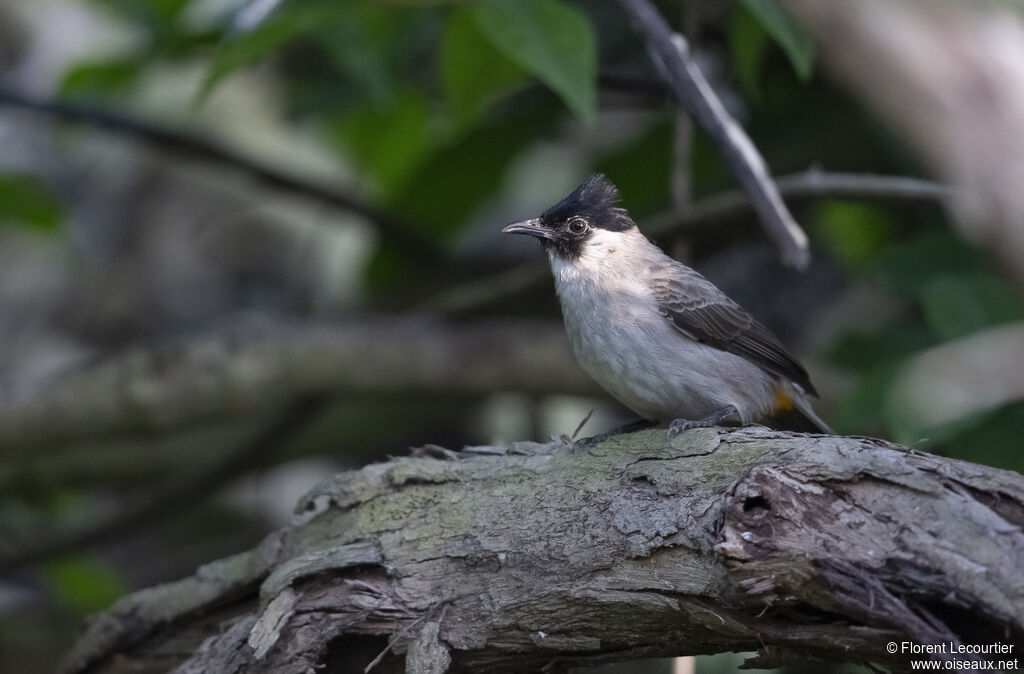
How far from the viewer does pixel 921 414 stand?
11.5 feet

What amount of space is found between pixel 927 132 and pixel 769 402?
264 cm

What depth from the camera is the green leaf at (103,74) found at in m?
5.58

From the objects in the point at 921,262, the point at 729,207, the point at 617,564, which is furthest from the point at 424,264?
the point at 617,564

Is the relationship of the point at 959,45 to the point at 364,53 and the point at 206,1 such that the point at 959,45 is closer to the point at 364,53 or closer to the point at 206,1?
the point at 364,53

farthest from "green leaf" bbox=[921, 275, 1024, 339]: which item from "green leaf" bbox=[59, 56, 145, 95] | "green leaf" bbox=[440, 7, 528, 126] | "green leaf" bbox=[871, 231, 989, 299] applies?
"green leaf" bbox=[59, 56, 145, 95]

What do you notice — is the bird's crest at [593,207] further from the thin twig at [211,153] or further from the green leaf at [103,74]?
the green leaf at [103,74]

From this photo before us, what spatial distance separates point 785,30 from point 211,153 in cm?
397

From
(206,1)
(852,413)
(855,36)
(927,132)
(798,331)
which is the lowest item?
(927,132)

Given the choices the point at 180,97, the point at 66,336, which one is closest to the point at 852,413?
the point at 180,97

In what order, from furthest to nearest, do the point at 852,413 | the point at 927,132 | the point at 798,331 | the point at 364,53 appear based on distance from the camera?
the point at 798,331, the point at 364,53, the point at 852,413, the point at 927,132

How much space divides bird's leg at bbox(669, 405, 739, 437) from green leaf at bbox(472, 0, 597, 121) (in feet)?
3.37

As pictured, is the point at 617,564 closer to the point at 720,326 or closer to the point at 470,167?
the point at 720,326

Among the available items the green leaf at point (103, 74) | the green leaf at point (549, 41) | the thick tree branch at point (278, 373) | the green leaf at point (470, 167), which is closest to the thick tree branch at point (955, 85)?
the green leaf at point (549, 41)

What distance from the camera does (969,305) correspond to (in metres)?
4.00
